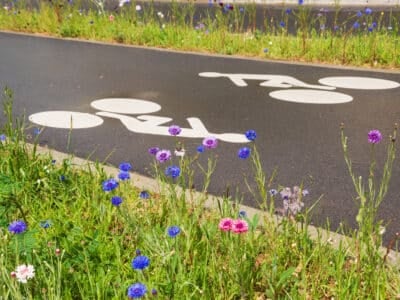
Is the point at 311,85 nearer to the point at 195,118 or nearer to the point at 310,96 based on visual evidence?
the point at 310,96

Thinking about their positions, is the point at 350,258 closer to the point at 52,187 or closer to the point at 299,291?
the point at 299,291

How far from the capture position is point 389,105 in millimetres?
6398

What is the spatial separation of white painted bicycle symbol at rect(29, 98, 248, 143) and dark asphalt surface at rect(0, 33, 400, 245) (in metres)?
0.12

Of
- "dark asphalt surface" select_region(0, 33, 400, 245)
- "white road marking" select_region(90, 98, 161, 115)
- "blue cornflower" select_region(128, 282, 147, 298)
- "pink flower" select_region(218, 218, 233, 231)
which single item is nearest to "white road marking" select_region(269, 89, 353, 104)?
"dark asphalt surface" select_region(0, 33, 400, 245)

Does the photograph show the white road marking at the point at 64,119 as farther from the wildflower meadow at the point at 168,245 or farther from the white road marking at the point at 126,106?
the wildflower meadow at the point at 168,245

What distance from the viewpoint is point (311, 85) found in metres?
7.42

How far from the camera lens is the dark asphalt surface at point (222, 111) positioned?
173 inches

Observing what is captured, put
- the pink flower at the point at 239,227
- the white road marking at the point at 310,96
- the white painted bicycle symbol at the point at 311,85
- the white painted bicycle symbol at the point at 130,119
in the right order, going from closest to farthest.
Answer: the pink flower at the point at 239,227
the white painted bicycle symbol at the point at 130,119
the white road marking at the point at 310,96
the white painted bicycle symbol at the point at 311,85

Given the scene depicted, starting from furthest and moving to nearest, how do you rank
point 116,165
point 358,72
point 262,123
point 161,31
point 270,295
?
1. point 161,31
2. point 358,72
3. point 262,123
4. point 116,165
5. point 270,295

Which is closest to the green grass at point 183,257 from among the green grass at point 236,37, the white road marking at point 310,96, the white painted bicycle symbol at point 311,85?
the white road marking at point 310,96

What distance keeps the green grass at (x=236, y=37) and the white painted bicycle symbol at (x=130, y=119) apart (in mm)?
3303

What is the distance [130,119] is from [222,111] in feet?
Answer: 3.17

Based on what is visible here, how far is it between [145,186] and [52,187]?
2.16 feet

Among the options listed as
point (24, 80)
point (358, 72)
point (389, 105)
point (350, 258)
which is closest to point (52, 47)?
point (24, 80)
